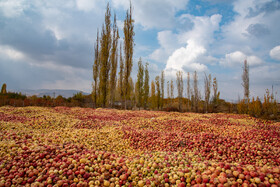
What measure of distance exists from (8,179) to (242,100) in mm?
17115

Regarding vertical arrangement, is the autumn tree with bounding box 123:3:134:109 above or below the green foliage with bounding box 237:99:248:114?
above

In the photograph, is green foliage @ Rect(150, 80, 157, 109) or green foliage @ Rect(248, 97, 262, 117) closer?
green foliage @ Rect(248, 97, 262, 117)

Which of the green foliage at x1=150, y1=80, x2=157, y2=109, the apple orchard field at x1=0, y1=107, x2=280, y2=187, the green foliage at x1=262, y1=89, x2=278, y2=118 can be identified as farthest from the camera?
the green foliage at x1=150, y1=80, x2=157, y2=109

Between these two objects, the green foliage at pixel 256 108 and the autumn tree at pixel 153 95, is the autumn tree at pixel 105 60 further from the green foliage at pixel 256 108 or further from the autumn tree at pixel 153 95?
the green foliage at pixel 256 108

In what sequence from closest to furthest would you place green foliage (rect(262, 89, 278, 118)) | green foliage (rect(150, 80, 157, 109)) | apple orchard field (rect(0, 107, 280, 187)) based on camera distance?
apple orchard field (rect(0, 107, 280, 187)) → green foliage (rect(262, 89, 278, 118)) → green foliage (rect(150, 80, 157, 109))

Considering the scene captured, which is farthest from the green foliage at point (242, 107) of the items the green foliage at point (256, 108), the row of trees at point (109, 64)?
the row of trees at point (109, 64)

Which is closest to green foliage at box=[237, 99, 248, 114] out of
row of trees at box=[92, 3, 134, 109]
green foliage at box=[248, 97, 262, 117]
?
green foliage at box=[248, 97, 262, 117]

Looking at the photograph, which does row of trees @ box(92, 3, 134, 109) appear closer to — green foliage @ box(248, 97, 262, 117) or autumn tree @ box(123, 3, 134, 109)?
autumn tree @ box(123, 3, 134, 109)

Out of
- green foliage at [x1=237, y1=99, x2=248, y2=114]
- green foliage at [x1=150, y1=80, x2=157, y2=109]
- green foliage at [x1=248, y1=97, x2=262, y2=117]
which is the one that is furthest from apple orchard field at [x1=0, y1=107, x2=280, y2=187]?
green foliage at [x1=150, y1=80, x2=157, y2=109]

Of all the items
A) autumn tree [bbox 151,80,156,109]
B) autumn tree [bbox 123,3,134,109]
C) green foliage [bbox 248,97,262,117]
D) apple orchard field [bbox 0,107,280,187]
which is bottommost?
apple orchard field [bbox 0,107,280,187]

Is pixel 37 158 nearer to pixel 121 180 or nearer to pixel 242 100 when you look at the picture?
pixel 121 180

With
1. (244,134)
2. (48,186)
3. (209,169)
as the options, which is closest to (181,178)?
(209,169)

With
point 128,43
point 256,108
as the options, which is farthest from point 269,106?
point 128,43

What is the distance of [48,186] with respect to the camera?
1857 millimetres
